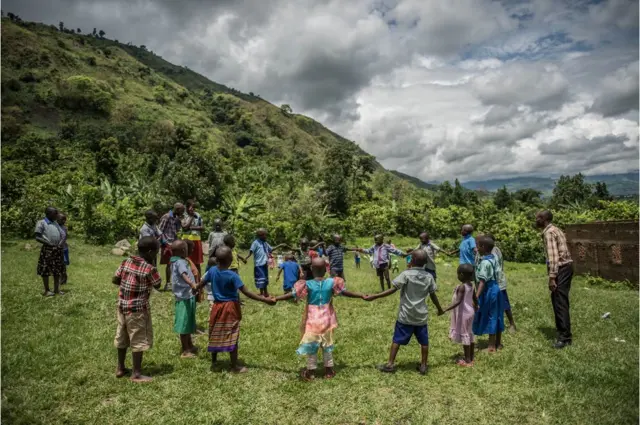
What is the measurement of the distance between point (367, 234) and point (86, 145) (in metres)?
35.5

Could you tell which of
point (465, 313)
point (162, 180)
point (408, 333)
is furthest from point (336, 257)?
point (162, 180)

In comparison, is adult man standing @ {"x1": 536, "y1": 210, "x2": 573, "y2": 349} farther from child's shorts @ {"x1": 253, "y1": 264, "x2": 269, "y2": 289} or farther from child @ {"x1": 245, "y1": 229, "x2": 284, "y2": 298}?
child's shorts @ {"x1": 253, "y1": 264, "x2": 269, "y2": 289}

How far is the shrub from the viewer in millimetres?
59844

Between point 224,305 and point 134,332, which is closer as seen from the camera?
point 134,332

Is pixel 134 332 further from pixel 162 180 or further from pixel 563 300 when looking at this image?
pixel 162 180

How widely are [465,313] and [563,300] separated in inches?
78.8

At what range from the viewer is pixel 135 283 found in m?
5.37

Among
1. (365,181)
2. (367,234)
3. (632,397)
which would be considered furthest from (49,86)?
(632,397)

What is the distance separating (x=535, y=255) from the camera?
28203 millimetres

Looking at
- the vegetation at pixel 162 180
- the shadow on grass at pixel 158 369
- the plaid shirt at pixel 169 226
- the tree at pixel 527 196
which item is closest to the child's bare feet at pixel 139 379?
the shadow on grass at pixel 158 369

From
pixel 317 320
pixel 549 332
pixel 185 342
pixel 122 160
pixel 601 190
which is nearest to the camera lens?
pixel 317 320

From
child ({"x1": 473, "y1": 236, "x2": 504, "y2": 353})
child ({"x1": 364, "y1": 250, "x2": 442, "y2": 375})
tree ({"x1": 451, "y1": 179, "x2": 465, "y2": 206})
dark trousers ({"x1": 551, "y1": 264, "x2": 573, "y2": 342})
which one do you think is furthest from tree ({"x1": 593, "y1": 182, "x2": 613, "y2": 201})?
child ({"x1": 364, "y1": 250, "x2": 442, "y2": 375})

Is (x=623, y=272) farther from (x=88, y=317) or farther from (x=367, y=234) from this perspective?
(x=367, y=234)

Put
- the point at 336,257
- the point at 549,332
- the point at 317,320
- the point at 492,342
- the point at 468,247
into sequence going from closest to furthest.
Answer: the point at 317,320 → the point at 492,342 → the point at 549,332 → the point at 468,247 → the point at 336,257
